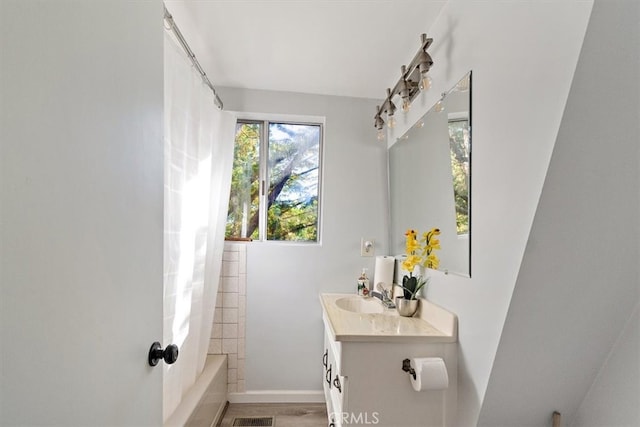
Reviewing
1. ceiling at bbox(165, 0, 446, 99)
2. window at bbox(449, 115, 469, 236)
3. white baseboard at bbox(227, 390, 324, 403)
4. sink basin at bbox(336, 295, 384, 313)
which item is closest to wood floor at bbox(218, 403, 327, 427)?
white baseboard at bbox(227, 390, 324, 403)

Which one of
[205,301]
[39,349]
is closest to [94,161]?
Result: [39,349]

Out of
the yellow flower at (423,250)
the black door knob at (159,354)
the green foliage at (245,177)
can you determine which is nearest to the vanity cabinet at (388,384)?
the yellow flower at (423,250)

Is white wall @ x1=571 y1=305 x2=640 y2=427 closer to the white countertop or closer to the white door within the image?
the white countertop

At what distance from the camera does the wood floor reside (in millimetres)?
1850

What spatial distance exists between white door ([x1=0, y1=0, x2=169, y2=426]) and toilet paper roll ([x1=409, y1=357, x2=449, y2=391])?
913mm

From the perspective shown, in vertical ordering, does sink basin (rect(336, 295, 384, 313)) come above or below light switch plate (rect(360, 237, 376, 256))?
below

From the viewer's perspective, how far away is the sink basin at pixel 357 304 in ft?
6.16

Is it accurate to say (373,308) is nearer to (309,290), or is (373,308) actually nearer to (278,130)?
(309,290)

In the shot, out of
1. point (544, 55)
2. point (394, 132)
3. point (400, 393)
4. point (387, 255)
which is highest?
point (394, 132)

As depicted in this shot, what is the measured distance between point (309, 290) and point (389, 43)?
1683 millimetres

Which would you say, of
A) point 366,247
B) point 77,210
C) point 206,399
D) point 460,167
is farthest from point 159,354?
point 366,247

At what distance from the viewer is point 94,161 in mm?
510

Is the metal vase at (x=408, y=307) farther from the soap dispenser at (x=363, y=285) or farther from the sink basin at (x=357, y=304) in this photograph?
the soap dispenser at (x=363, y=285)

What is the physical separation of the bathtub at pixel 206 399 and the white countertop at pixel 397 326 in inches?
33.0
